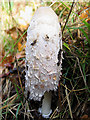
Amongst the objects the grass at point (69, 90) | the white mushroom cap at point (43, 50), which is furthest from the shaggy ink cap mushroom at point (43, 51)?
the grass at point (69, 90)

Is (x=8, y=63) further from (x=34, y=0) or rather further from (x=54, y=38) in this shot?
(x=34, y=0)

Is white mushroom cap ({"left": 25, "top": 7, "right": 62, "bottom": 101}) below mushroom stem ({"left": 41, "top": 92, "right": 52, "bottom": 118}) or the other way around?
the other way around

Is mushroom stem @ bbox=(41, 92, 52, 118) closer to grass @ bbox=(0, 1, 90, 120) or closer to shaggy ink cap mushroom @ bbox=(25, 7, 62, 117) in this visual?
grass @ bbox=(0, 1, 90, 120)

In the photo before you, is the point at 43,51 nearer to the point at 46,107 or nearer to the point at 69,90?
the point at 69,90

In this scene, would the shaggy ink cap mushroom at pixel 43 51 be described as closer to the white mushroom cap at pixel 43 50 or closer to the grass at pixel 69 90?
the white mushroom cap at pixel 43 50

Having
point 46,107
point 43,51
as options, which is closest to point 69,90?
point 46,107

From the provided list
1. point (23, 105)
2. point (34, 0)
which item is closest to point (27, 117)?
point (23, 105)

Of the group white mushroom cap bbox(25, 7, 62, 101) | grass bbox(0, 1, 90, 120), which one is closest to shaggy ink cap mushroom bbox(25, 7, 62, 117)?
white mushroom cap bbox(25, 7, 62, 101)

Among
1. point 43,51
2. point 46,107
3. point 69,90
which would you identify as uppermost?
point 43,51
